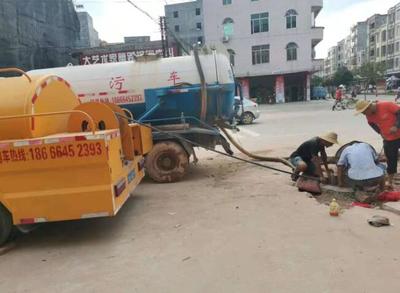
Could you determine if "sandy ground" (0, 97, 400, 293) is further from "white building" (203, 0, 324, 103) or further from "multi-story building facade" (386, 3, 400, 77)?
"multi-story building facade" (386, 3, 400, 77)

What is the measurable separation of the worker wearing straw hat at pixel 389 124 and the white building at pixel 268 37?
39.6 m

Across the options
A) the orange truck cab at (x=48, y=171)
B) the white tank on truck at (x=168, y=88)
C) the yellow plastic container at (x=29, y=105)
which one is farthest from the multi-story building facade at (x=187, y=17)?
the orange truck cab at (x=48, y=171)

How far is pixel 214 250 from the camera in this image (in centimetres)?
443

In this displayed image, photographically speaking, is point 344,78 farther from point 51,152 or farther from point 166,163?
point 51,152

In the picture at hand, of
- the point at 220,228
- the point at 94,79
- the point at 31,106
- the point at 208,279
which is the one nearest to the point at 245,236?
the point at 220,228

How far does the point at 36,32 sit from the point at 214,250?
1243 inches

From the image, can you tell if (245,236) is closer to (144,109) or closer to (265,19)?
(144,109)

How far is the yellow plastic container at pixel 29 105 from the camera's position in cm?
495

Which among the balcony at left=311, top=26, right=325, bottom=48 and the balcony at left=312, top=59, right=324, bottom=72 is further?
the balcony at left=312, top=59, right=324, bottom=72

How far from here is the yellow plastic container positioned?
4953 millimetres

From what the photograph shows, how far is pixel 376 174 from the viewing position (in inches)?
236

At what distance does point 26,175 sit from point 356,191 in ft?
14.8

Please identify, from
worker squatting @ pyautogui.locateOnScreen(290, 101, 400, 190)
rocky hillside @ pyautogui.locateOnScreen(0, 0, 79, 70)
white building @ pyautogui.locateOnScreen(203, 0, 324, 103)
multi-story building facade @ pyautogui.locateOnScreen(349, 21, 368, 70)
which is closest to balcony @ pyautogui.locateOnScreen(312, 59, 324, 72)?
white building @ pyautogui.locateOnScreen(203, 0, 324, 103)

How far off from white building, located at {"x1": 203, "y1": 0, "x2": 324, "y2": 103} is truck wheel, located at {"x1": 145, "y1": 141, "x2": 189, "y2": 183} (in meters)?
38.6
